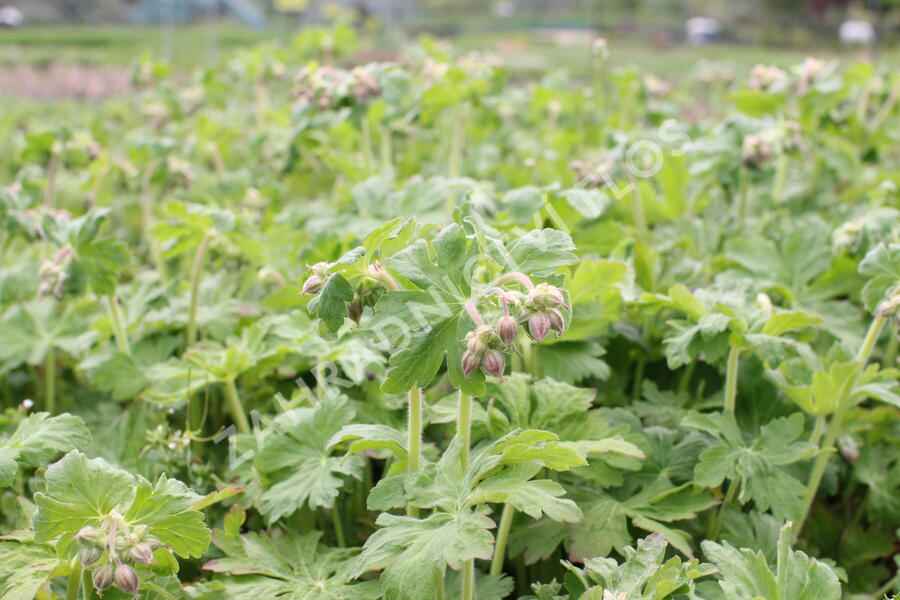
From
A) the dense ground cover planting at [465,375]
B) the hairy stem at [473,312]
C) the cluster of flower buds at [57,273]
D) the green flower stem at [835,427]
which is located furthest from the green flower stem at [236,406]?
the green flower stem at [835,427]

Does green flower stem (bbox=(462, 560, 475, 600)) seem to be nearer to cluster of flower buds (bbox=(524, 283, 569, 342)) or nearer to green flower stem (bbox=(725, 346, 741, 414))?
cluster of flower buds (bbox=(524, 283, 569, 342))

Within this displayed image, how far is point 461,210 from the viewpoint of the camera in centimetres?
170

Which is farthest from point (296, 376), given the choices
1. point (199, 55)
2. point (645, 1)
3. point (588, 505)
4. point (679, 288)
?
point (199, 55)

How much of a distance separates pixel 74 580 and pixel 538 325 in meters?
0.92

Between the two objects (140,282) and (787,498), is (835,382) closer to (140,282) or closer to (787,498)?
(787,498)

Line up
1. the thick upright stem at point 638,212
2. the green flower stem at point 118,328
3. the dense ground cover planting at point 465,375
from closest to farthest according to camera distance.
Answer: the dense ground cover planting at point 465,375 < the green flower stem at point 118,328 < the thick upright stem at point 638,212

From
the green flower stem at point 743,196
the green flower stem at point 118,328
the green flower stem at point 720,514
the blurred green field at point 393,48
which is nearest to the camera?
the green flower stem at point 720,514

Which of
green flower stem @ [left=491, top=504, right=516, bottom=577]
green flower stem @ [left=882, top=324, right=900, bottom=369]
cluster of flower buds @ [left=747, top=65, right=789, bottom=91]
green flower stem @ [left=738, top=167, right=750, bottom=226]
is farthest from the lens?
cluster of flower buds @ [left=747, top=65, right=789, bottom=91]

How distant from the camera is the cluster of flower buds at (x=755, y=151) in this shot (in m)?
2.59

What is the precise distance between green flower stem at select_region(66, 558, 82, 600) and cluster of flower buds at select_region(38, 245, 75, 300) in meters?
0.82

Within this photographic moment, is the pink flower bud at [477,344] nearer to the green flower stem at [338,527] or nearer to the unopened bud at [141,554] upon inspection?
the unopened bud at [141,554]

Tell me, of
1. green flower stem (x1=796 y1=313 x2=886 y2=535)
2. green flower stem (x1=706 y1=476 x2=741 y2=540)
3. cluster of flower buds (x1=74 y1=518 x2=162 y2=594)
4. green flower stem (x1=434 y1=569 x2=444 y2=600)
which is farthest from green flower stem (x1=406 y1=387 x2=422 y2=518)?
green flower stem (x1=796 y1=313 x2=886 y2=535)

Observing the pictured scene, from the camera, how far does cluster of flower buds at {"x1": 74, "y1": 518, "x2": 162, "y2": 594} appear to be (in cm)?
127

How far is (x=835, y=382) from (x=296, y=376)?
1.33 meters
